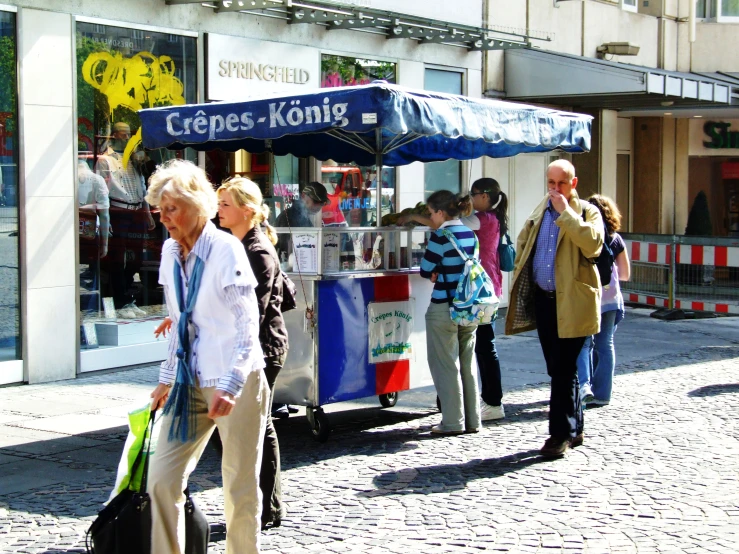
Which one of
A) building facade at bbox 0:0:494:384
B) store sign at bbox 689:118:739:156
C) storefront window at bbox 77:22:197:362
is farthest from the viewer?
store sign at bbox 689:118:739:156

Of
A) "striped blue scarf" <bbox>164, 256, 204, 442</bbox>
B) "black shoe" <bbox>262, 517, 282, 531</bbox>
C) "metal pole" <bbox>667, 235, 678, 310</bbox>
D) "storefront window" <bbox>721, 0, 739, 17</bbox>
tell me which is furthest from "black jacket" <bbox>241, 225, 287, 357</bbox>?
"storefront window" <bbox>721, 0, 739, 17</bbox>

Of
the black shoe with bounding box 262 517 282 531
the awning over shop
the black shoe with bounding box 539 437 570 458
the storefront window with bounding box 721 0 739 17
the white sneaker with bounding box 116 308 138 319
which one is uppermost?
the storefront window with bounding box 721 0 739 17

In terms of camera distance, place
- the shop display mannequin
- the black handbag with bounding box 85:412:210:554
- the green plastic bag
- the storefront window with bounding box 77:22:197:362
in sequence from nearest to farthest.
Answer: the black handbag with bounding box 85:412:210:554 < the green plastic bag < the storefront window with bounding box 77:22:197:362 < the shop display mannequin

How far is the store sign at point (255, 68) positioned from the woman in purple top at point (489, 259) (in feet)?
14.0

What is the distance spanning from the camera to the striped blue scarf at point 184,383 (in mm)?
4383

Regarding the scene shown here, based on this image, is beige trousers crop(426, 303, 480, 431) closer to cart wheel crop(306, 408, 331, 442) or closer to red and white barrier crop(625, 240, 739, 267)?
cart wheel crop(306, 408, 331, 442)

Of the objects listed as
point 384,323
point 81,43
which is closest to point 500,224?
point 384,323

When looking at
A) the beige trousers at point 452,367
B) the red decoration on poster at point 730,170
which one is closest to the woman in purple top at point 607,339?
the beige trousers at point 452,367

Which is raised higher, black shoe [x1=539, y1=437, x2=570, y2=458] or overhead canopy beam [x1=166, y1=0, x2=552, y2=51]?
overhead canopy beam [x1=166, y1=0, x2=552, y2=51]

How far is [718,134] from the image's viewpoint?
23578mm

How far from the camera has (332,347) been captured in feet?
25.6

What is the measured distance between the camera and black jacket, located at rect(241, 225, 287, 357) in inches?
233

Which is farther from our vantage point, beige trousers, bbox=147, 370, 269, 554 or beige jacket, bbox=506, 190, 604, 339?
beige jacket, bbox=506, 190, 604, 339

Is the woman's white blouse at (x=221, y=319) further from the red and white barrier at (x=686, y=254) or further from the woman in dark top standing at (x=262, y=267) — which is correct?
the red and white barrier at (x=686, y=254)
